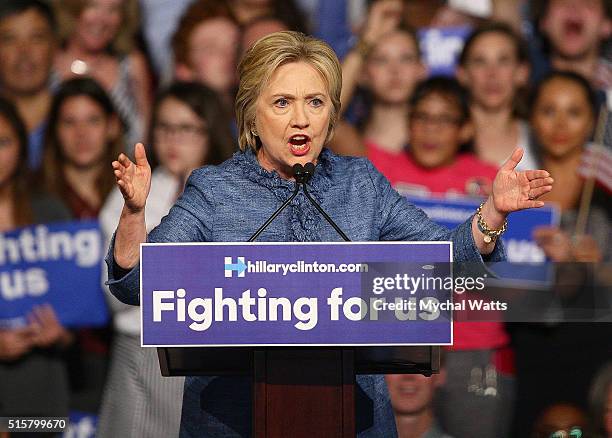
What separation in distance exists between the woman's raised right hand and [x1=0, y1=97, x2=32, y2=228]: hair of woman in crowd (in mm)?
2945

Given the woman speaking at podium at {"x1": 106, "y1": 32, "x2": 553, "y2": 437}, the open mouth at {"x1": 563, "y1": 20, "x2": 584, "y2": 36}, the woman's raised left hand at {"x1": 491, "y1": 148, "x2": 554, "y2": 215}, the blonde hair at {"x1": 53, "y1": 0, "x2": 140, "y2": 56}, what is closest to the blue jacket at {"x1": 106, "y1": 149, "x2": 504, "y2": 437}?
the woman speaking at podium at {"x1": 106, "y1": 32, "x2": 553, "y2": 437}

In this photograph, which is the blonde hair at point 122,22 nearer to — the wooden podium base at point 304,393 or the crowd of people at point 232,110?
the crowd of people at point 232,110

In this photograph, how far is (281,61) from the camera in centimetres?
256

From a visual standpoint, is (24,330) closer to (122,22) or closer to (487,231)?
(122,22)

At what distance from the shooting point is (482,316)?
8.69 feet

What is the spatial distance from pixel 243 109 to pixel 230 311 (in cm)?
61

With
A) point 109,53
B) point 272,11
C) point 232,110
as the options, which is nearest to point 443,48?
point 272,11

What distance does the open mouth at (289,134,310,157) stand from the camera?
2576mm

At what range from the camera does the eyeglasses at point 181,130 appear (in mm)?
5152

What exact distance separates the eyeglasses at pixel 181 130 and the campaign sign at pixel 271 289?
293 centimetres

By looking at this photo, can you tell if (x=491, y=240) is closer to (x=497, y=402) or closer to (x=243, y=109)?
(x=243, y=109)

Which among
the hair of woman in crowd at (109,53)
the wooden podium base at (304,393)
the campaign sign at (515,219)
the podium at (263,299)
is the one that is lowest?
the wooden podium base at (304,393)

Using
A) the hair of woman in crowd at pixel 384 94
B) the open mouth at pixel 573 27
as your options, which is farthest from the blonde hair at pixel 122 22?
the open mouth at pixel 573 27

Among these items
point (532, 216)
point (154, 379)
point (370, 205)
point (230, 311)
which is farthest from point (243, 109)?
point (532, 216)
